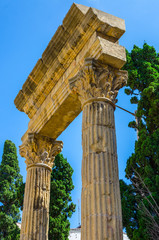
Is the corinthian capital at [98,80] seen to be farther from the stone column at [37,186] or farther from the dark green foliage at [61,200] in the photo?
the dark green foliage at [61,200]

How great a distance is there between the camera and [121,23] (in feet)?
34.6

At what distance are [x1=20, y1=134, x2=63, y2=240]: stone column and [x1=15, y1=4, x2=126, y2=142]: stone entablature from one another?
0.51 meters

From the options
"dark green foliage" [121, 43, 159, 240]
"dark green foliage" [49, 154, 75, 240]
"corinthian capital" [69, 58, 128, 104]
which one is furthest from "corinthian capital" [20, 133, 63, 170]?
"dark green foliage" [49, 154, 75, 240]

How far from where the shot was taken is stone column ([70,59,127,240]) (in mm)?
7895

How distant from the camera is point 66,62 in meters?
11.9

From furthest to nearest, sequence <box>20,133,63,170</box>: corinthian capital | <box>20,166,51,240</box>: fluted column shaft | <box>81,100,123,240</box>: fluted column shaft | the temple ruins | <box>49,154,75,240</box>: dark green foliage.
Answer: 1. <box>49,154,75,240</box>: dark green foliage
2. <box>20,133,63,170</box>: corinthian capital
3. <box>20,166,51,240</box>: fluted column shaft
4. the temple ruins
5. <box>81,100,123,240</box>: fluted column shaft

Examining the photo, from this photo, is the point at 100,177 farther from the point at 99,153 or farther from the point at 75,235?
the point at 75,235

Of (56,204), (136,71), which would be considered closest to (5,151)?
(56,204)

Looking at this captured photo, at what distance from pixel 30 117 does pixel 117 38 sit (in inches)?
230

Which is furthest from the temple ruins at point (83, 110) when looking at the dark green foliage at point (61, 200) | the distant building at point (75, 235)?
the distant building at point (75, 235)

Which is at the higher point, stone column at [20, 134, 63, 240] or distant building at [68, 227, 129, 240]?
distant building at [68, 227, 129, 240]

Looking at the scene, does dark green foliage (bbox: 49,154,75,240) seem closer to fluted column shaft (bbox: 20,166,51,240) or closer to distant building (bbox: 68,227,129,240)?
fluted column shaft (bbox: 20,166,51,240)

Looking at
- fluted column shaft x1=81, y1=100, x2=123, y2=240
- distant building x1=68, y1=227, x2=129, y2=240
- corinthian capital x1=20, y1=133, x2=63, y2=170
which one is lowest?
fluted column shaft x1=81, y1=100, x2=123, y2=240

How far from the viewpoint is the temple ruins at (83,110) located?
27.0 ft
